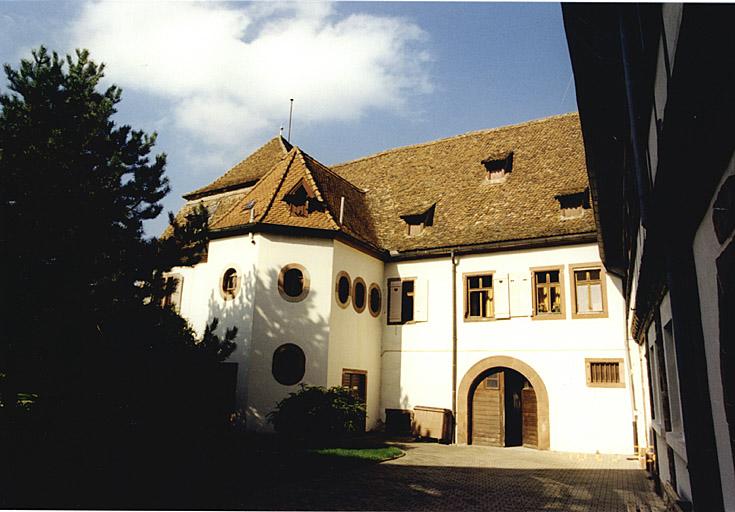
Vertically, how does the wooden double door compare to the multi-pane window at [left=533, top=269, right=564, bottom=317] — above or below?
below

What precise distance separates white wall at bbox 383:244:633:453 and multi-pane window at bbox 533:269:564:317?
251mm

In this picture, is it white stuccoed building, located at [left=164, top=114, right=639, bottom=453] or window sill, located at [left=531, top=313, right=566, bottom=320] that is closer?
white stuccoed building, located at [left=164, top=114, right=639, bottom=453]

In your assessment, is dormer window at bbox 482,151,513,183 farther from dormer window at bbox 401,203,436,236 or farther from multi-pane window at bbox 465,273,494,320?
multi-pane window at bbox 465,273,494,320

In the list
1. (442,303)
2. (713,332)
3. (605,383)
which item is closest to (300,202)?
(442,303)

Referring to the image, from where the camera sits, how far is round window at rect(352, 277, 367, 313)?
17719mm

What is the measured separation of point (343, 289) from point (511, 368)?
5654 mm

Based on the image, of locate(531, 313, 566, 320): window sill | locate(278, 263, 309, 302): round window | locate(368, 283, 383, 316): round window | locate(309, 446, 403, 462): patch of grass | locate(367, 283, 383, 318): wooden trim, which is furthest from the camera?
locate(368, 283, 383, 316): round window

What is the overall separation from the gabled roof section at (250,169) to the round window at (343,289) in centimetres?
629

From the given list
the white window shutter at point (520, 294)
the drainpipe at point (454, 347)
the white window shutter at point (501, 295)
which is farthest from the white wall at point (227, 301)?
the white window shutter at point (520, 294)

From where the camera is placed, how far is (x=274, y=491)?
28.4ft

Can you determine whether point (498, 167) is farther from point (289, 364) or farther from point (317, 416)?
point (317, 416)

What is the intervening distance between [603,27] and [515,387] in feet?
46.7

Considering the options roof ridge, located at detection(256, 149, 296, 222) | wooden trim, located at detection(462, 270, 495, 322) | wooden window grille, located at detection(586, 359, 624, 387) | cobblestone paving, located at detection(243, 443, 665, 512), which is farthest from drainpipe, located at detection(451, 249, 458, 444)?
roof ridge, located at detection(256, 149, 296, 222)

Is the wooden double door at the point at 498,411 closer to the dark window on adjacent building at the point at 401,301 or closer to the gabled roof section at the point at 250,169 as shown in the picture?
the dark window on adjacent building at the point at 401,301
